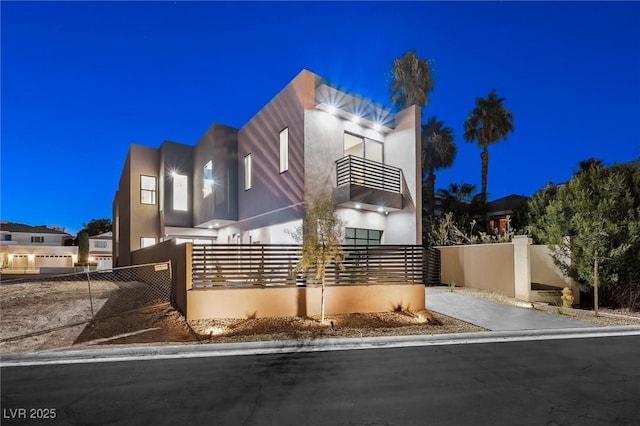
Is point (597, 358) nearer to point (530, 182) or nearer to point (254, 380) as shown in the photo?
point (254, 380)

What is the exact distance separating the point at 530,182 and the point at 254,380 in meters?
183

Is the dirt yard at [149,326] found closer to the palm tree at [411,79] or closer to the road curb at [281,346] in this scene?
the road curb at [281,346]

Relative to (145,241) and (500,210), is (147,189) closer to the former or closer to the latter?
(145,241)

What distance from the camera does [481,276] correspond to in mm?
15250

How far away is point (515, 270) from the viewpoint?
13.4 meters

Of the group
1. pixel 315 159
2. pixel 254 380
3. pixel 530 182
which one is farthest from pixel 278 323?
pixel 530 182

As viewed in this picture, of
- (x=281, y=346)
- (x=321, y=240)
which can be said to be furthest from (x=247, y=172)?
(x=281, y=346)

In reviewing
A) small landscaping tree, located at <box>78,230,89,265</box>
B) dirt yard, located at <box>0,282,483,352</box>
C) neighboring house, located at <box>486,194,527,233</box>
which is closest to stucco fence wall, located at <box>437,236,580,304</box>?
dirt yard, located at <box>0,282,483,352</box>

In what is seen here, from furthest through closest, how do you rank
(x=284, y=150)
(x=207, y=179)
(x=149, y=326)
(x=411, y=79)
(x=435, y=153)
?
1. (x=435, y=153)
2. (x=411, y=79)
3. (x=207, y=179)
4. (x=284, y=150)
5. (x=149, y=326)

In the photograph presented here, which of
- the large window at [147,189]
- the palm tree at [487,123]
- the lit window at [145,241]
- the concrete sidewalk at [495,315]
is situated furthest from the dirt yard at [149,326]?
the palm tree at [487,123]

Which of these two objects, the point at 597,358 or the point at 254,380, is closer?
the point at 254,380

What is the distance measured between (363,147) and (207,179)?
9078mm

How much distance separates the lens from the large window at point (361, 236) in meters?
14.5

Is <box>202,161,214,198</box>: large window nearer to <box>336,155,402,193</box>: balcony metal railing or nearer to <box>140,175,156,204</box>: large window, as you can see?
<box>140,175,156,204</box>: large window
